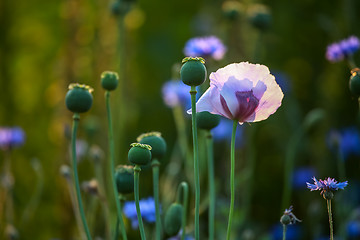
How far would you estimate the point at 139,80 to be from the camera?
2758mm

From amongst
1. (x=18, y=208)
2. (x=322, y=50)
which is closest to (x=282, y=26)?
(x=322, y=50)

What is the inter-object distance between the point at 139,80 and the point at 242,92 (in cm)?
219

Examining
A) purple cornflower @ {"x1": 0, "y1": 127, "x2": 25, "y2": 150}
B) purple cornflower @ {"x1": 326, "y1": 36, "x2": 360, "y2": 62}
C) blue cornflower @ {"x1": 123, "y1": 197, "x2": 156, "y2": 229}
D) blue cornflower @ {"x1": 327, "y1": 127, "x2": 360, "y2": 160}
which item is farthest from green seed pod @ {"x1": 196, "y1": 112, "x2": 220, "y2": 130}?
blue cornflower @ {"x1": 327, "y1": 127, "x2": 360, "y2": 160}

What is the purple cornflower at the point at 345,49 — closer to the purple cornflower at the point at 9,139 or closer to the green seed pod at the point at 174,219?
the green seed pod at the point at 174,219

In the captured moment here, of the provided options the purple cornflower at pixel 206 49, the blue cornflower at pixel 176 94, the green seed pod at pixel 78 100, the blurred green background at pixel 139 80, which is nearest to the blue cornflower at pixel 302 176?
the blurred green background at pixel 139 80

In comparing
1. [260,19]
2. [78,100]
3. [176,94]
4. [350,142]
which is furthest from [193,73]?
[350,142]

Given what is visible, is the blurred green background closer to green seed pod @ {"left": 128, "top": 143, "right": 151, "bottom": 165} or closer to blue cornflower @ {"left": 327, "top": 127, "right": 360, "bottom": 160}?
blue cornflower @ {"left": 327, "top": 127, "right": 360, "bottom": 160}

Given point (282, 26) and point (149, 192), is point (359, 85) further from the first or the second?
point (282, 26)

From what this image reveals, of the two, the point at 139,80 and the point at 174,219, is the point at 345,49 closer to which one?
the point at 174,219

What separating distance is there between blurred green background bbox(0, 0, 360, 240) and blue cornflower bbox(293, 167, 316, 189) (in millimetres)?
37

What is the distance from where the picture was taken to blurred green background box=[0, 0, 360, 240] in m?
1.50

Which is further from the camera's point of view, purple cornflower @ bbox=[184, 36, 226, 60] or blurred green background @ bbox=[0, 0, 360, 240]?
blurred green background @ bbox=[0, 0, 360, 240]

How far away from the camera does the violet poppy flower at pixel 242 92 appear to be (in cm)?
59

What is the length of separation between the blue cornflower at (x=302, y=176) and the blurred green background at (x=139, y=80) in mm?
37
